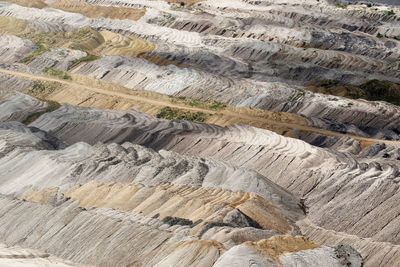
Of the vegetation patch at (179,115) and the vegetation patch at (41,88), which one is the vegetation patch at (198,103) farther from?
the vegetation patch at (41,88)

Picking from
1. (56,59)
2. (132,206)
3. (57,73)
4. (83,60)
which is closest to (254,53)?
(83,60)

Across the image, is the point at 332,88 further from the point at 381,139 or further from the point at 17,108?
the point at 17,108

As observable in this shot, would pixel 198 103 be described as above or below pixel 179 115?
above

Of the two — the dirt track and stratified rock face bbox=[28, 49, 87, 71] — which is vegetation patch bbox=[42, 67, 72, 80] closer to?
the dirt track

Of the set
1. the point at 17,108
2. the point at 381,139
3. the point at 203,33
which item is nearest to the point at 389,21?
the point at 203,33

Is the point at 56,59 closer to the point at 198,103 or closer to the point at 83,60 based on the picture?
the point at 83,60

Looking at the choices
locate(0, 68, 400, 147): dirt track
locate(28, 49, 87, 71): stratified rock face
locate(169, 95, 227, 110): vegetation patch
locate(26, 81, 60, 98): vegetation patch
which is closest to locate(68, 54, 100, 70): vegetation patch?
locate(28, 49, 87, 71): stratified rock face

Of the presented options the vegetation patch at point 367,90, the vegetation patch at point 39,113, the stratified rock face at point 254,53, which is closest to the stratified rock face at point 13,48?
the stratified rock face at point 254,53
